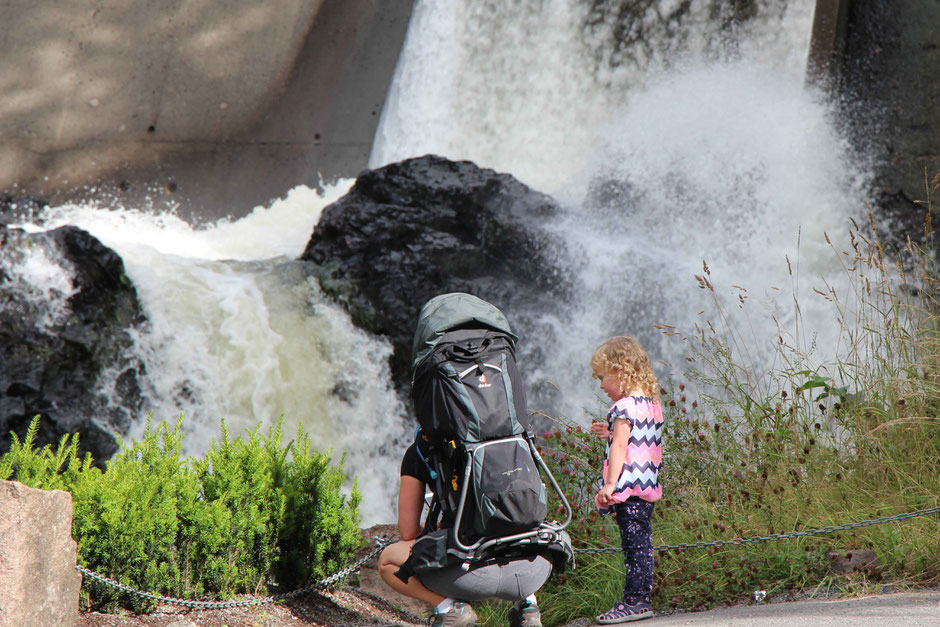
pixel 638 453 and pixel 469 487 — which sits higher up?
pixel 638 453

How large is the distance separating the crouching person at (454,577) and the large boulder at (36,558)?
0.97m

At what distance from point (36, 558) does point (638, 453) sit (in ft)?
6.56

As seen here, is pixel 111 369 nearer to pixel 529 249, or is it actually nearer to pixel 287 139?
pixel 529 249

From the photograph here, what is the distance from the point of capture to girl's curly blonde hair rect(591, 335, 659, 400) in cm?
322

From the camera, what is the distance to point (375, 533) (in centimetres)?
538

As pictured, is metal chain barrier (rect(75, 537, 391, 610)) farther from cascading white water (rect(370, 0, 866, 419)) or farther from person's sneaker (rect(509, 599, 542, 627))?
cascading white water (rect(370, 0, 866, 419))

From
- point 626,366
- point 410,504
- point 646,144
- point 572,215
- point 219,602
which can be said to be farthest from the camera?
point 646,144

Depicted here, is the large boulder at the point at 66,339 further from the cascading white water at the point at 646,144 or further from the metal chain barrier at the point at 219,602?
the metal chain barrier at the point at 219,602

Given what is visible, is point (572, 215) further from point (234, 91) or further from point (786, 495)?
point (234, 91)

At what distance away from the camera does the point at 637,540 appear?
318cm

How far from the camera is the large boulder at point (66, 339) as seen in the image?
20.2 feet

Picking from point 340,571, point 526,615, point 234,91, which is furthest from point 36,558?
point 234,91

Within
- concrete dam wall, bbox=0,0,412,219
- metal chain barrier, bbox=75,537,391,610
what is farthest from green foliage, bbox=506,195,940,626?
concrete dam wall, bbox=0,0,412,219

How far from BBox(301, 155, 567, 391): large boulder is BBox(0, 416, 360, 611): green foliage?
3.73m
